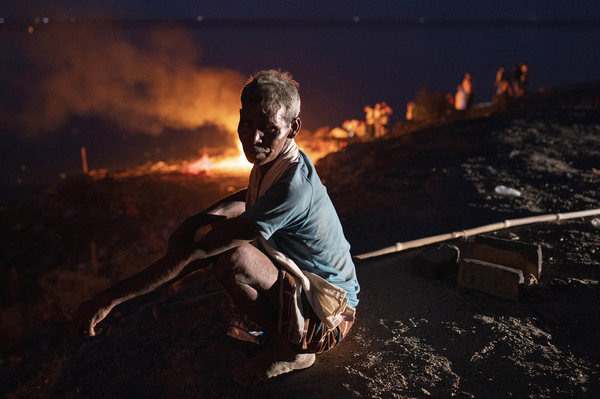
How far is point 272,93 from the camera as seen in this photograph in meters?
1.94

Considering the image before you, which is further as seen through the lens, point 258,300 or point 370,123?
point 370,123

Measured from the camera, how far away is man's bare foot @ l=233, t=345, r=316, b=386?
2.21m

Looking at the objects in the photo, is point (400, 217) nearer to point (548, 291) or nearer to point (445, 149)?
point (548, 291)

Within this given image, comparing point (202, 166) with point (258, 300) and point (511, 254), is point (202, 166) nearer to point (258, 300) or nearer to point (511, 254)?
point (511, 254)

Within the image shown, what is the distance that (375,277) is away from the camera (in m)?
3.53

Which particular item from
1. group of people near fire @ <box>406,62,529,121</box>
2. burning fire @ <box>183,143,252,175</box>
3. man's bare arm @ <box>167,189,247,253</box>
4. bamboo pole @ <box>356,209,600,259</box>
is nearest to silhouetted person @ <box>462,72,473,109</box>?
group of people near fire @ <box>406,62,529,121</box>

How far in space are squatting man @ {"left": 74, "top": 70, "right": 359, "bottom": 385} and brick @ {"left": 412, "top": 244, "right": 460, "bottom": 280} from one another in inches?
54.7

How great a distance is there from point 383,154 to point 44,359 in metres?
7.52

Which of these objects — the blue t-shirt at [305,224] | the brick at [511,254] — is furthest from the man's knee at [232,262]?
the brick at [511,254]

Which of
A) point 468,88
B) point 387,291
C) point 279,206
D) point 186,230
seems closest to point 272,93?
point 279,206

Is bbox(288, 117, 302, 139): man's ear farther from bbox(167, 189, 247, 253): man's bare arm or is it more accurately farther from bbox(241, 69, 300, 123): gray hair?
bbox(167, 189, 247, 253): man's bare arm

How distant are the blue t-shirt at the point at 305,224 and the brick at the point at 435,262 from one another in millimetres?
1340

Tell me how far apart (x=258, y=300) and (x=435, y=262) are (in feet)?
6.45

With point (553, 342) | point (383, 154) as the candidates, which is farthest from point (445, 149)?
point (553, 342)
